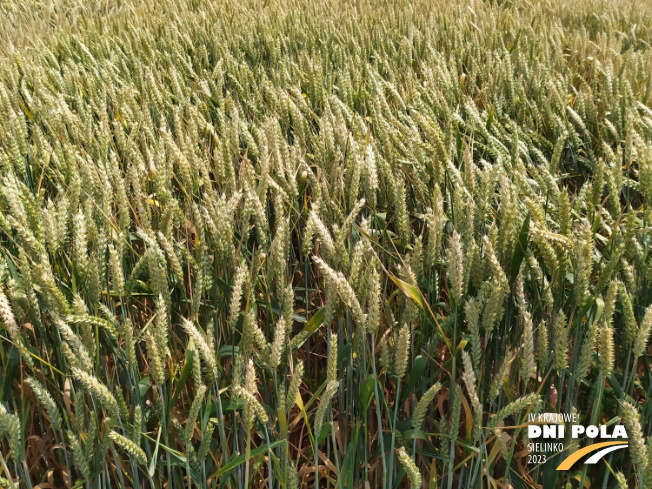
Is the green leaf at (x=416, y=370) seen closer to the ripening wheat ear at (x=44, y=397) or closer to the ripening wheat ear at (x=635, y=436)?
the ripening wheat ear at (x=635, y=436)

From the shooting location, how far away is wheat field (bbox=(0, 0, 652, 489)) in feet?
2.57

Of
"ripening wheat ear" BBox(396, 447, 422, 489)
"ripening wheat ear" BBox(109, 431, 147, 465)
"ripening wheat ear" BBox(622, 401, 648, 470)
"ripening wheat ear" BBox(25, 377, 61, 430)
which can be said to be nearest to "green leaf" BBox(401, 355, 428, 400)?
"ripening wheat ear" BBox(396, 447, 422, 489)

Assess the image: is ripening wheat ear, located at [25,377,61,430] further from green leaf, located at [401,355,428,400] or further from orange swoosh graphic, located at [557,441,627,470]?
orange swoosh graphic, located at [557,441,627,470]

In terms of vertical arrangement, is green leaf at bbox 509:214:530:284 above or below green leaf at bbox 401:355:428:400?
above

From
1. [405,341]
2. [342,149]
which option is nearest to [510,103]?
[342,149]

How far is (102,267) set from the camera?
846 millimetres

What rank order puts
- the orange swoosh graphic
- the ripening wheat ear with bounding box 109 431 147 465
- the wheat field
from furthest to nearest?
1. the orange swoosh graphic
2. the wheat field
3. the ripening wheat ear with bounding box 109 431 147 465

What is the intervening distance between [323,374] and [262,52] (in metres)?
1.71

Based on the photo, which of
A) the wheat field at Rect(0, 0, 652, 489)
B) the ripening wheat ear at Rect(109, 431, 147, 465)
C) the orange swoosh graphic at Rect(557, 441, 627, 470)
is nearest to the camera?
the ripening wheat ear at Rect(109, 431, 147, 465)

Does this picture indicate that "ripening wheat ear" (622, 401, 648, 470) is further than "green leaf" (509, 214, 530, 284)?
No

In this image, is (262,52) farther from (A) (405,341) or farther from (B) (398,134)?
(A) (405,341)

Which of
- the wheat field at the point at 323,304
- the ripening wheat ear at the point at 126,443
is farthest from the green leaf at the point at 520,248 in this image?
the ripening wheat ear at the point at 126,443

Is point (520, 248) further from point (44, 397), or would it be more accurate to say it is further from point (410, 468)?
point (44, 397)

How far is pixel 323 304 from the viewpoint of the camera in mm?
1138
